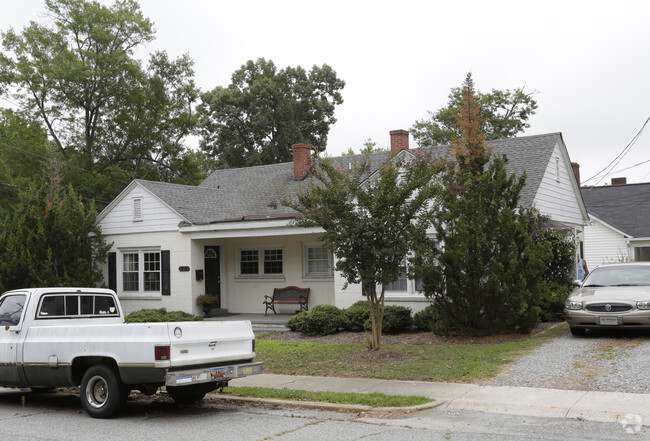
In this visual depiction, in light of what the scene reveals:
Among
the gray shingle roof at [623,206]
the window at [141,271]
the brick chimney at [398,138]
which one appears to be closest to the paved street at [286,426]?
the window at [141,271]

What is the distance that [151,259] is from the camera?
71.1 feet

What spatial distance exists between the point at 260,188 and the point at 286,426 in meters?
17.4

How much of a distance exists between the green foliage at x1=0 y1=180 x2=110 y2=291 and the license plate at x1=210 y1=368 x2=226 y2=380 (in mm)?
12959

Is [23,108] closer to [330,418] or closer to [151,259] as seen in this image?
[151,259]

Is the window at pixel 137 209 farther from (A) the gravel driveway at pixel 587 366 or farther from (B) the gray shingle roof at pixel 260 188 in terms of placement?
(A) the gravel driveway at pixel 587 366

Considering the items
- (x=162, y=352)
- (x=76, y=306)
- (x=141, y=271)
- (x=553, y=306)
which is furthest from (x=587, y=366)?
(x=141, y=271)

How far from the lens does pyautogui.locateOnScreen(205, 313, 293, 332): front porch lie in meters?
17.9

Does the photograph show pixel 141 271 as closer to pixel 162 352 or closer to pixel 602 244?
pixel 162 352

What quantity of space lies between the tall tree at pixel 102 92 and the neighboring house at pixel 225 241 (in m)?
13.0

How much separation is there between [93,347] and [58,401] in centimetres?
241

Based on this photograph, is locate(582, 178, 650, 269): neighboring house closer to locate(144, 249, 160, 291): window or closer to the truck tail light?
locate(144, 249, 160, 291): window

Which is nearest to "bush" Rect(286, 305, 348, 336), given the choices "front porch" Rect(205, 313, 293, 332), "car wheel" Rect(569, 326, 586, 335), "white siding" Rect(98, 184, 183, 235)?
"front porch" Rect(205, 313, 293, 332)

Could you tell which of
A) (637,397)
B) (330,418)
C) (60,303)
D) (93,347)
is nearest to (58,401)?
(60,303)

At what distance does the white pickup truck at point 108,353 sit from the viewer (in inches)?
306
